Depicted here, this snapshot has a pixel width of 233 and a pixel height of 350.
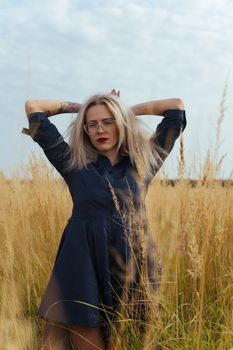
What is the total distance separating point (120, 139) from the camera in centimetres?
205

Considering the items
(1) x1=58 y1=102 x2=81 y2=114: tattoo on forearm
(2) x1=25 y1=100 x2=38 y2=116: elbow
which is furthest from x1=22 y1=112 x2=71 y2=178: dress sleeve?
(1) x1=58 y1=102 x2=81 y2=114: tattoo on forearm

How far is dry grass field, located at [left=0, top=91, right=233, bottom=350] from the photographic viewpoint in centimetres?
179

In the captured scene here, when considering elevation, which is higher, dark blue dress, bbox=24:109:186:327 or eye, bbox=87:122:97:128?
eye, bbox=87:122:97:128

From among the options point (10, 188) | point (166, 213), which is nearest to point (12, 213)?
point (10, 188)

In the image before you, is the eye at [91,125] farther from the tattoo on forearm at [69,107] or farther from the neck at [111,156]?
the tattoo on forearm at [69,107]

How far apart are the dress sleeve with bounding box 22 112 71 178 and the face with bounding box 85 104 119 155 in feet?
0.40

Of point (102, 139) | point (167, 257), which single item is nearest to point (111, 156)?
point (102, 139)

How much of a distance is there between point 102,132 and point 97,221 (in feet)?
1.16

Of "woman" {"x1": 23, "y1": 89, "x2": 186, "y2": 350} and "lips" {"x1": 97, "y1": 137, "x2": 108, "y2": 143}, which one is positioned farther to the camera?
"lips" {"x1": 97, "y1": 137, "x2": 108, "y2": 143}

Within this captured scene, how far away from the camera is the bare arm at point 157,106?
2.24m

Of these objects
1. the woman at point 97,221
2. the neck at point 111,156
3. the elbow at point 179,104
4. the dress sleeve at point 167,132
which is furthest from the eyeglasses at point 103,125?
the elbow at point 179,104

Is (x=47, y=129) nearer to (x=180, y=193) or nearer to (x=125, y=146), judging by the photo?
(x=125, y=146)

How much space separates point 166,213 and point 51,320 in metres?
1.05

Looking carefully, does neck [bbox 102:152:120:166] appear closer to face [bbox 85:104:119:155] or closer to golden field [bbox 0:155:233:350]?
face [bbox 85:104:119:155]
